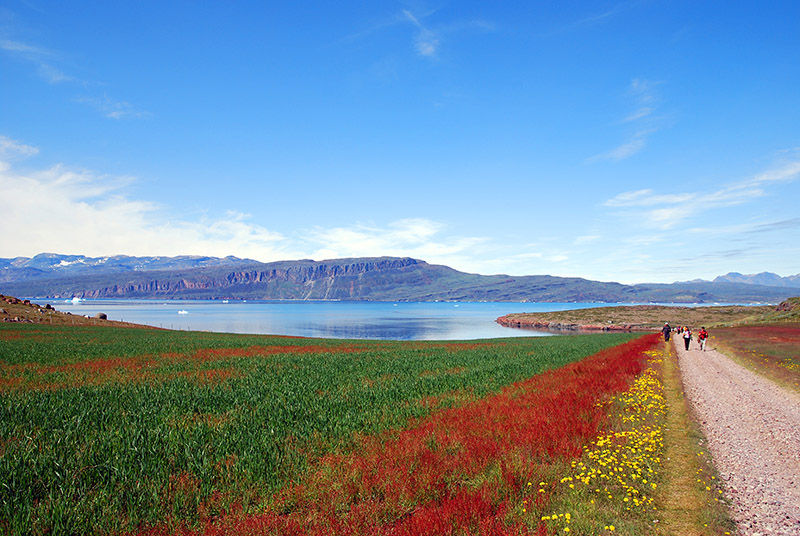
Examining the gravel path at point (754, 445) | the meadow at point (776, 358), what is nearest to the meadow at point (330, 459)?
the gravel path at point (754, 445)

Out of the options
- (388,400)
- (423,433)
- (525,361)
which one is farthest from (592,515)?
(525,361)

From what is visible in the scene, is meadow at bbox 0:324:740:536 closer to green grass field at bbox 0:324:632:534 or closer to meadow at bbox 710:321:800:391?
green grass field at bbox 0:324:632:534

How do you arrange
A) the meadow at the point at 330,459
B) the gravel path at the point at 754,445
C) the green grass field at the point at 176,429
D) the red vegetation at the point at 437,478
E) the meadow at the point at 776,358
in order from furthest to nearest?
the meadow at the point at 776,358 → the gravel path at the point at 754,445 → the green grass field at the point at 176,429 → the meadow at the point at 330,459 → the red vegetation at the point at 437,478

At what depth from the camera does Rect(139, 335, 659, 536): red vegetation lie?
250 inches

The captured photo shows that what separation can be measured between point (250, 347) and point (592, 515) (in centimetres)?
3756

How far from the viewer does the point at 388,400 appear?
50.3 ft

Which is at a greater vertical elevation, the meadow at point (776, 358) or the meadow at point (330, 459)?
the meadow at point (330, 459)

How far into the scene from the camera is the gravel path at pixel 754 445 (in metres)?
7.36

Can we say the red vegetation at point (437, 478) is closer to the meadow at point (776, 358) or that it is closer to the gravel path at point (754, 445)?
the gravel path at point (754, 445)

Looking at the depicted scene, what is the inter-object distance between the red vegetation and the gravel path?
306 cm

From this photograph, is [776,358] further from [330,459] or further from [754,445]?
[330,459]

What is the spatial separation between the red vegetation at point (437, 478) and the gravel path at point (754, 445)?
3058 millimetres

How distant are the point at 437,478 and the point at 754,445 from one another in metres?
9.52

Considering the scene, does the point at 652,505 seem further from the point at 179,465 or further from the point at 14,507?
the point at 14,507
